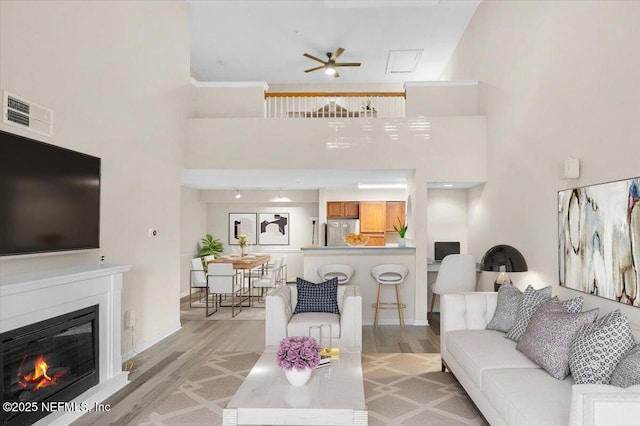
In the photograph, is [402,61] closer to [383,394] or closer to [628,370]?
[383,394]

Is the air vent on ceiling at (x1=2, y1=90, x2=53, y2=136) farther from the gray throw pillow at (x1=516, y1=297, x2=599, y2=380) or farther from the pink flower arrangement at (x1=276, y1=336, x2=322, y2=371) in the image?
the gray throw pillow at (x1=516, y1=297, x2=599, y2=380)

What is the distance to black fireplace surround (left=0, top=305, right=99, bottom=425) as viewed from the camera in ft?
8.69

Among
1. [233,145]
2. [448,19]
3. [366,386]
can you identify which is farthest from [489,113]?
[366,386]

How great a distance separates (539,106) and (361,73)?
5873 mm

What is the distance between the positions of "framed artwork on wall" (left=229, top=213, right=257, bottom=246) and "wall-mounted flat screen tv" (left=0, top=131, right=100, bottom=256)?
6.84 metres

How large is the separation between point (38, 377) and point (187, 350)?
2065 mm

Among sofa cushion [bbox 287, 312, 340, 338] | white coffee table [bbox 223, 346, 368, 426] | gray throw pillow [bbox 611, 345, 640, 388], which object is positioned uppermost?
gray throw pillow [bbox 611, 345, 640, 388]

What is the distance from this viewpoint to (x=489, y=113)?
6055 mm

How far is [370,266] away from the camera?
20.9ft

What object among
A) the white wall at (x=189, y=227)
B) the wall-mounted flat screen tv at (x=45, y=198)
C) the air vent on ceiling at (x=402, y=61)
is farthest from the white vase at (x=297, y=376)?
the air vent on ceiling at (x=402, y=61)

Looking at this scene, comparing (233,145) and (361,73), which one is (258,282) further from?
(361,73)

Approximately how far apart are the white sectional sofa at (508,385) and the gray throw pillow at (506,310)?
10 cm

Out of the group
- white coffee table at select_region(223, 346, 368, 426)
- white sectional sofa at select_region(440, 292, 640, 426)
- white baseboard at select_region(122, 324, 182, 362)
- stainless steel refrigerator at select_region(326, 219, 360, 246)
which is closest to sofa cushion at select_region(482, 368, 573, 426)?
white sectional sofa at select_region(440, 292, 640, 426)

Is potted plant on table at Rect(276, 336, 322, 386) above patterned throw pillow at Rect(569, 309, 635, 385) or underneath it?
underneath
